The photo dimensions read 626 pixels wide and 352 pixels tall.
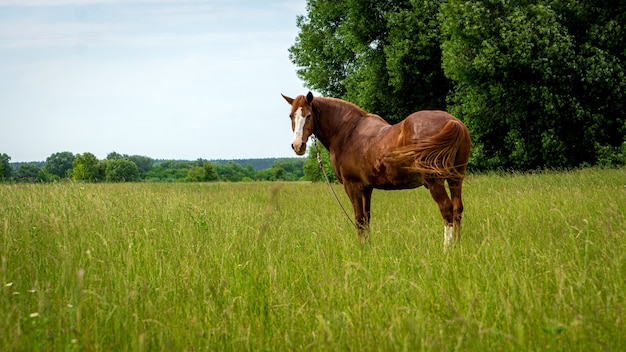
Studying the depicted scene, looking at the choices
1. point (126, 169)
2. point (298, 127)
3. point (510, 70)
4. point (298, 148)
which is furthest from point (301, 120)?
point (126, 169)

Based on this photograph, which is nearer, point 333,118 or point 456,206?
point 456,206

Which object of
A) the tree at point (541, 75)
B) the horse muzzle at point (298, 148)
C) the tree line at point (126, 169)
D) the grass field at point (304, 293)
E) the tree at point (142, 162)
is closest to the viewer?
the grass field at point (304, 293)

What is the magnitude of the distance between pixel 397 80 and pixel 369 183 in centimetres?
1562

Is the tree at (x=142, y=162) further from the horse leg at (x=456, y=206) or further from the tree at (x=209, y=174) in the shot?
the horse leg at (x=456, y=206)

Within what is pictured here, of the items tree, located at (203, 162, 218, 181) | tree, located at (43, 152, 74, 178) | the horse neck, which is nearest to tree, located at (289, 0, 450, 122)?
the horse neck

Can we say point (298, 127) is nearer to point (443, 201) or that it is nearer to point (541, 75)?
point (443, 201)

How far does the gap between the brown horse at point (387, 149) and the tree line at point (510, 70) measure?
482 inches

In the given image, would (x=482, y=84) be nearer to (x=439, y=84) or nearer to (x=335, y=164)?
(x=439, y=84)

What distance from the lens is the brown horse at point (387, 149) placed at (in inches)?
243

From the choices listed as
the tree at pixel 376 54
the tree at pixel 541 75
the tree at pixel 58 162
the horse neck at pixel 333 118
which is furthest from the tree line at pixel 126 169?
the horse neck at pixel 333 118

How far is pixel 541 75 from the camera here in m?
18.6

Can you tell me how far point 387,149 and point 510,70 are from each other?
46.0 ft

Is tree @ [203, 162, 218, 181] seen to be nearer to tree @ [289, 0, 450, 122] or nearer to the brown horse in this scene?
tree @ [289, 0, 450, 122]

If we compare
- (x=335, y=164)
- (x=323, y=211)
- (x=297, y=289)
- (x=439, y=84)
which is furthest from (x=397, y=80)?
(x=297, y=289)
